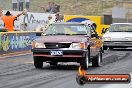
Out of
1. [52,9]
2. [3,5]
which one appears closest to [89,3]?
[3,5]

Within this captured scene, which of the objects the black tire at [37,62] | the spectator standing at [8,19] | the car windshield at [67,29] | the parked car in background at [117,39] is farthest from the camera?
the parked car in background at [117,39]

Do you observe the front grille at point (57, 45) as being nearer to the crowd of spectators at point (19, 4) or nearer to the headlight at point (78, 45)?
the headlight at point (78, 45)

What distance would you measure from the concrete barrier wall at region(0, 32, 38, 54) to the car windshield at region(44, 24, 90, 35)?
5.48 m

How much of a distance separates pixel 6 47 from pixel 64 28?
6.17m

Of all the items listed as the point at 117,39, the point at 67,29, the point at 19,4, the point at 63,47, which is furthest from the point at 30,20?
the point at 63,47

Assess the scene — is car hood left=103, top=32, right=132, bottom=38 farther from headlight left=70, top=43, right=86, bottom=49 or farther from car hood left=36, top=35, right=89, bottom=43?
headlight left=70, top=43, right=86, bottom=49

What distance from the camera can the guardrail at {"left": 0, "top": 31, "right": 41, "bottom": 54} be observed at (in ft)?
63.5

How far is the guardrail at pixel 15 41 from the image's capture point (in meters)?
19.4

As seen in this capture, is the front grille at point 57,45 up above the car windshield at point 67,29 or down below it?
below

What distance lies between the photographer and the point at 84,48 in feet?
42.4

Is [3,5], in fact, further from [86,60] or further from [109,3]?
[86,60]

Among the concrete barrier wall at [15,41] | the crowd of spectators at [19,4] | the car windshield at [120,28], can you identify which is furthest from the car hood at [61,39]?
the crowd of spectators at [19,4]

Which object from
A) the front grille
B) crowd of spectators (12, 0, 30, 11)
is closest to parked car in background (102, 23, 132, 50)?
the front grille

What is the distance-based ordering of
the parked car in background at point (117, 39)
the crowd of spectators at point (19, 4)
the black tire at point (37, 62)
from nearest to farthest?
the black tire at point (37, 62)
the parked car in background at point (117, 39)
the crowd of spectators at point (19, 4)
